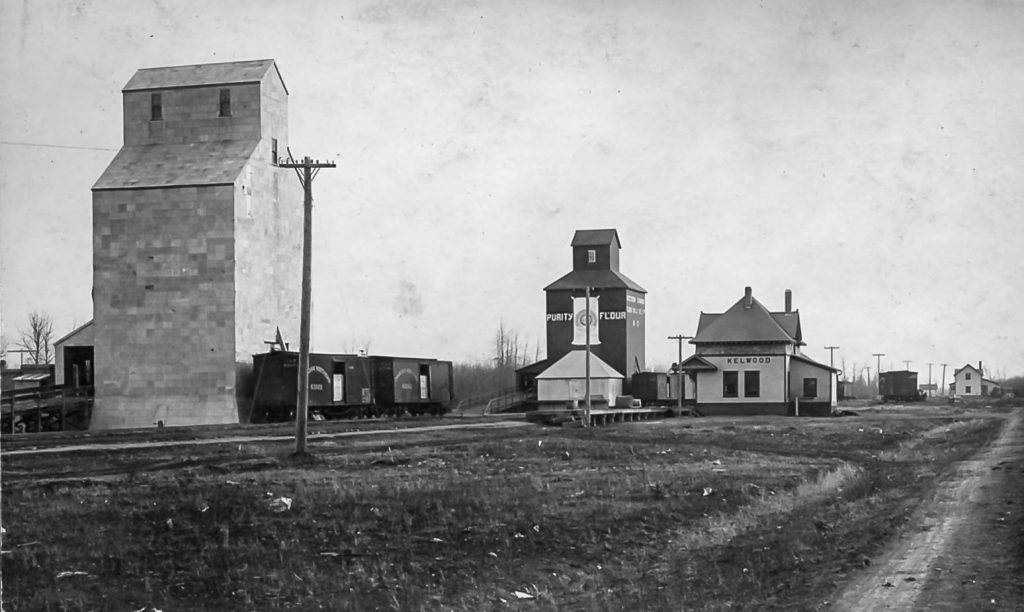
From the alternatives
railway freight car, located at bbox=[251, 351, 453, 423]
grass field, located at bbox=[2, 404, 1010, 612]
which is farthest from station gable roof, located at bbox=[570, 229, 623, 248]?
grass field, located at bbox=[2, 404, 1010, 612]

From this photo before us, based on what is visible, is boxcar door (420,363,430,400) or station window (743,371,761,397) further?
station window (743,371,761,397)

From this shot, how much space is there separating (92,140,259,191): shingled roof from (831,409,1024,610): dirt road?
37.6 meters

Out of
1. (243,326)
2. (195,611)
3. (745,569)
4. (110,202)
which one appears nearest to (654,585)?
(745,569)

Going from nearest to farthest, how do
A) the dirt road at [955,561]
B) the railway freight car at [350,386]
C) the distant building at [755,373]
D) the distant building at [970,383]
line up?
the dirt road at [955,561]
the railway freight car at [350,386]
the distant building at [755,373]
the distant building at [970,383]

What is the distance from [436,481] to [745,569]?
379 inches

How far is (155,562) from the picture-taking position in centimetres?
1422

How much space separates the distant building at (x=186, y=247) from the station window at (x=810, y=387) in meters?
32.8

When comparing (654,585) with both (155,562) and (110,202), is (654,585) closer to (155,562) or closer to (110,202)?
(155,562)

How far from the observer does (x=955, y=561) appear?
1402cm

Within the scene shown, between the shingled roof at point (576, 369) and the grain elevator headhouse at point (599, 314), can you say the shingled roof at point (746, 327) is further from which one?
the grain elevator headhouse at point (599, 314)

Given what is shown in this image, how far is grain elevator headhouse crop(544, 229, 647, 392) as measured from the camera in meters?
77.2

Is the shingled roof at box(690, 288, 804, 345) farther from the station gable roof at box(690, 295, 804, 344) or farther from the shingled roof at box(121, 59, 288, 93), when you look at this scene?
the shingled roof at box(121, 59, 288, 93)

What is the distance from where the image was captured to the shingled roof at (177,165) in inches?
2003

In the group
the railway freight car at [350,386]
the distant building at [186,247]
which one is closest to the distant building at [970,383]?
the railway freight car at [350,386]
